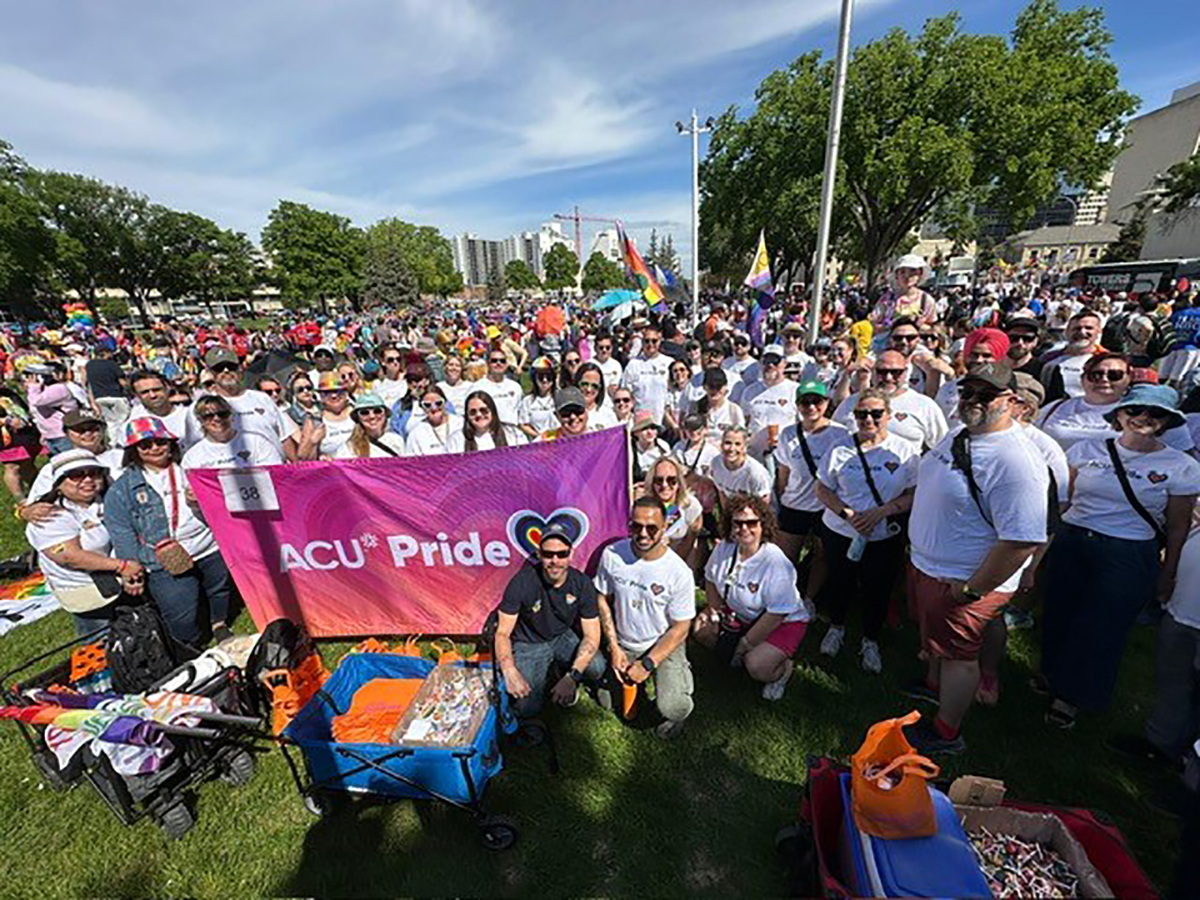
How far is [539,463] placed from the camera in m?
4.06

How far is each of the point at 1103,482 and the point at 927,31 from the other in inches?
945

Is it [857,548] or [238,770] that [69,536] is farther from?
[857,548]

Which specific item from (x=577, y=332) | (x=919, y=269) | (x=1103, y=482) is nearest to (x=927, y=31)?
(x=577, y=332)

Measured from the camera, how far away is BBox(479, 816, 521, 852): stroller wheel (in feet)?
9.62

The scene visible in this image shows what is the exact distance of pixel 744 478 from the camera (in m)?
4.54

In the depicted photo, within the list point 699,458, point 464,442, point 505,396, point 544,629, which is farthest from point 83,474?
point 699,458

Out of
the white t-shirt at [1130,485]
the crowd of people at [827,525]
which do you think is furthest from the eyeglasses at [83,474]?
the white t-shirt at [1130,485]

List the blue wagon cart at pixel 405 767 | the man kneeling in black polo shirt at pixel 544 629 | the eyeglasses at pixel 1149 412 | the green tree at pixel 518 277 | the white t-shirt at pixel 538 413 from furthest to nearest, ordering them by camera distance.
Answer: the green tree at pixel 518 277, the white t-shirt at pixel 538 413, the man kneeling in black polo shirt at pixel 544 629, the eyeglasses at pixel 1149 412, the blue wagon cart at pixel 405 767

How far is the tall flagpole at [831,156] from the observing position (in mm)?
9172

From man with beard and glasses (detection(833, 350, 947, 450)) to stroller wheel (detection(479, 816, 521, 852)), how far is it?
375cm

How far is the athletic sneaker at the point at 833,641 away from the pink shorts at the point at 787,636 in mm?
685

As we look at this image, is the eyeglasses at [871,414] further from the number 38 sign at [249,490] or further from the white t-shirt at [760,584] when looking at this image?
the number 38 sign at [249,490]

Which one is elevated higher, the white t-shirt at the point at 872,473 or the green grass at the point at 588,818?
the white t-shirt at the point at 872,473

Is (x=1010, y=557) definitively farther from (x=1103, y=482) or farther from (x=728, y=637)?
(x=728, y=637)
